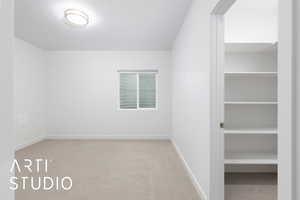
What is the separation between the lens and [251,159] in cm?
229

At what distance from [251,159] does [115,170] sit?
203cm

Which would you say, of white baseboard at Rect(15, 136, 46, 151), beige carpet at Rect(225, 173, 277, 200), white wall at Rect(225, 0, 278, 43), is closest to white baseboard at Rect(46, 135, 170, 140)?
white baseboard at Rect(15, 136, 46, 151)

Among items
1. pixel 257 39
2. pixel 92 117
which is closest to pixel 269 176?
pixel 257 39

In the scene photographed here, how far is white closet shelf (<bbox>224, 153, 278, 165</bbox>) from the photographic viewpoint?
220 cm

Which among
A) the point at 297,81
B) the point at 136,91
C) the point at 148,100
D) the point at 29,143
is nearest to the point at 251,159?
the point at 297,81

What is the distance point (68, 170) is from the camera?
9.23ft

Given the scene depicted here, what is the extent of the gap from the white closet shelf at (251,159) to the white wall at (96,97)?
265 centimetres

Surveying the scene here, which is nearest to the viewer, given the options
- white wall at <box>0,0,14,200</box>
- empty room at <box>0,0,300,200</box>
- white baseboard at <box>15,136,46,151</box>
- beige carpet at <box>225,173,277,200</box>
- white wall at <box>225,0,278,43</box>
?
white wall at <box>0,0,14,200</box>

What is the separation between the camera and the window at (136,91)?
5.09 meters

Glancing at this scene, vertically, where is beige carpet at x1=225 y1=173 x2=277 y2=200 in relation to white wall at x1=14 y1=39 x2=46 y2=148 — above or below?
below

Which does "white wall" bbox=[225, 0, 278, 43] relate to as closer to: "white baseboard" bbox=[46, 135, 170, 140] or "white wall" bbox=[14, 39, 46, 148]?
"white baseboard" bbox=[46, 135, 170, 140]

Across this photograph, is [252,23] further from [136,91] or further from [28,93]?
[28,93]

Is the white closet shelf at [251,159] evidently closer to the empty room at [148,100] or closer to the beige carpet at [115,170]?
the empty room at [148,100]

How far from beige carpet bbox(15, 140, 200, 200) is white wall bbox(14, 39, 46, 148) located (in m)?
0.43
